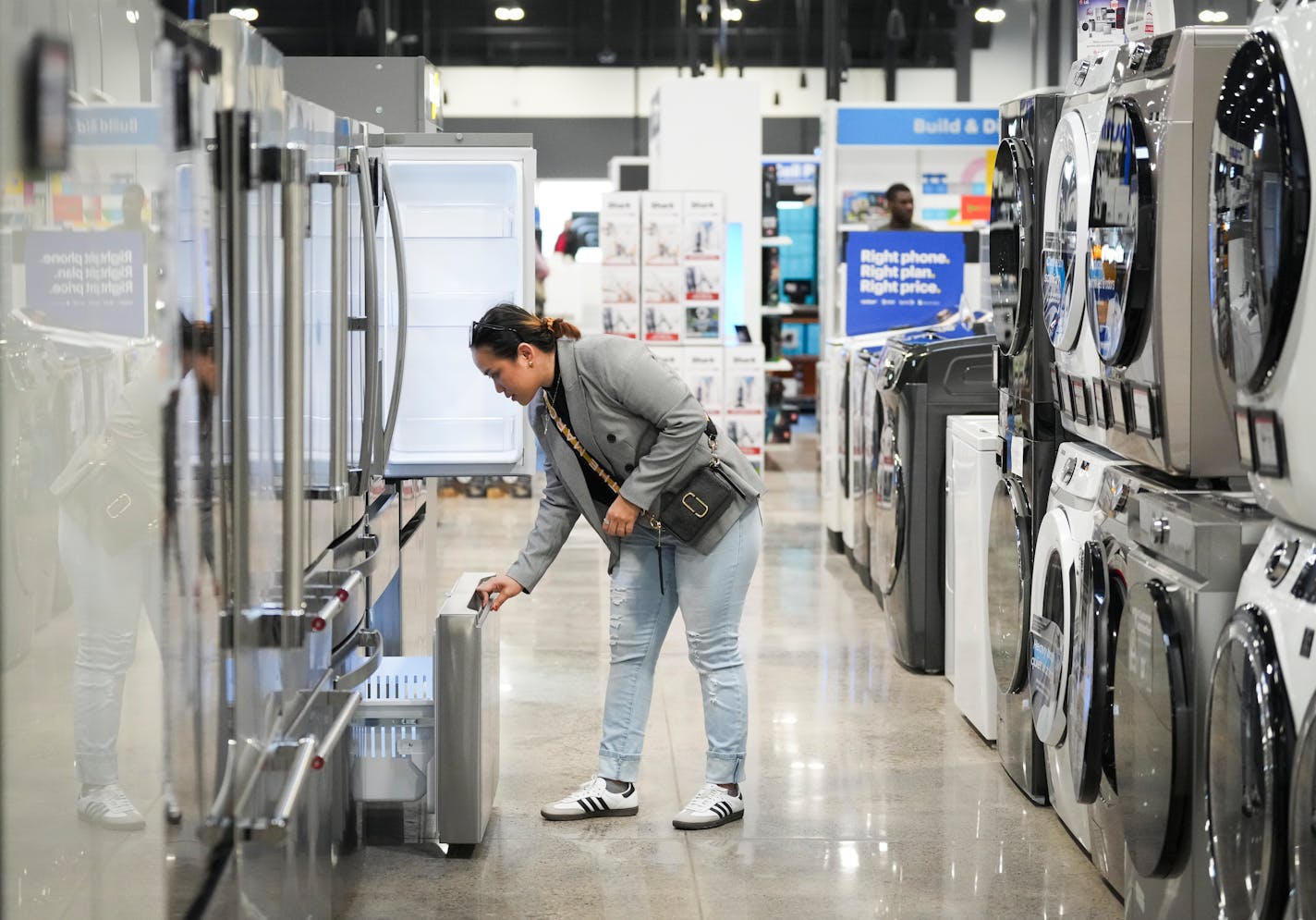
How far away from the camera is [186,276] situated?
1994 millimetres

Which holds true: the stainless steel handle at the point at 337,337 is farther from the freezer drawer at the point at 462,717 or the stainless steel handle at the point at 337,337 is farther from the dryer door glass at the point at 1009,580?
the dryer door glass at the point at 1009,580

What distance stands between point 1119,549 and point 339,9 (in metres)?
17.3

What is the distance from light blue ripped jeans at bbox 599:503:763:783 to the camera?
159 inches

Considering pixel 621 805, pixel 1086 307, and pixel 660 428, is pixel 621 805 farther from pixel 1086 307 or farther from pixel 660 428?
pixel 1086 307

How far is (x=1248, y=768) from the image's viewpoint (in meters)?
2.45

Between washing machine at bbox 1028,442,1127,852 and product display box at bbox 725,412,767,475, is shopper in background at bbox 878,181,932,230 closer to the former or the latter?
product display box at bbox 725,412,767,475

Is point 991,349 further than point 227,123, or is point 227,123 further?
point 991,349

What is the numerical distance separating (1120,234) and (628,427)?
4.26 feet

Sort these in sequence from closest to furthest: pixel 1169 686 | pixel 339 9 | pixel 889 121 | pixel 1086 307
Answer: pixel 1169 686
pixel 1086 307
pixel 889 121
pixel 339 9

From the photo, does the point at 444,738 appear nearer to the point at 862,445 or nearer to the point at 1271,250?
the point at 1271,250

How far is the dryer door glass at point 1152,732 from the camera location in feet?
9.22

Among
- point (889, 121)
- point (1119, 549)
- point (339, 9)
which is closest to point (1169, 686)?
point (1119, 549)

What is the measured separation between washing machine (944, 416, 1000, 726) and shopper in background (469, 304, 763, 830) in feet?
2.95

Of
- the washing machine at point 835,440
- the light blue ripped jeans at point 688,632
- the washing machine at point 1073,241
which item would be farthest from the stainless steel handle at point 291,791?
the washing machine at point 835,440
